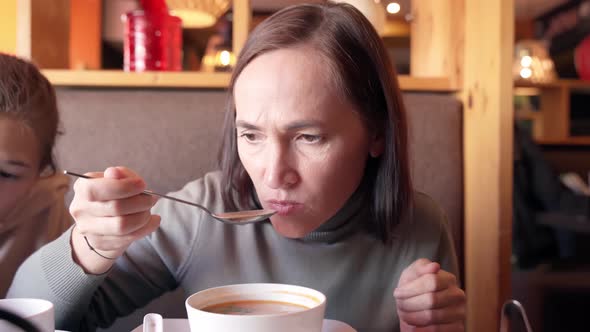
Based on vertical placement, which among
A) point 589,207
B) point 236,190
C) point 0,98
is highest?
point 0,98

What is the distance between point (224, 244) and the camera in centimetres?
84

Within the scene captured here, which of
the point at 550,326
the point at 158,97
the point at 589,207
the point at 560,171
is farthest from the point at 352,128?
the point at 560,171

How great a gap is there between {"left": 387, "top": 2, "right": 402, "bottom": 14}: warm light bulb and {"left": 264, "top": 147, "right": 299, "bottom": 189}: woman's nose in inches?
30.3

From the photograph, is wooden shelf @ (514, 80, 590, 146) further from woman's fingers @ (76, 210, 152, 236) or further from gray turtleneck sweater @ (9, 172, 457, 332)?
woman's fingers @ (76, 210, 152, 236)

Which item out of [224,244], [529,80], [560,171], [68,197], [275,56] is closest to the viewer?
[275,56]

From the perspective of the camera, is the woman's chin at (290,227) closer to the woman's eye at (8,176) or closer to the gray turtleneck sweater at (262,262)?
the gray turtleneck sweater at (262,262)

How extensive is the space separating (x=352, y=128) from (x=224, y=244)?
28cm

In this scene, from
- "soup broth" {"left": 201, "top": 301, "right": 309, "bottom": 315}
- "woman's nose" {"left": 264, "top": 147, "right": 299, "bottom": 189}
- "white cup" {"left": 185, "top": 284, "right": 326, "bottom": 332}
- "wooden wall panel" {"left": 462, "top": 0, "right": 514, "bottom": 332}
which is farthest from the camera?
"wooden wall panel" {"left": 462, "top": 0, "right": 514, "bottom": 332}

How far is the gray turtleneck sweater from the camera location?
2.69ft

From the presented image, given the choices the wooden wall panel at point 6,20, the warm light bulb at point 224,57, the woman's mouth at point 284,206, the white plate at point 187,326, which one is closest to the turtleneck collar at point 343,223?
the woman's mouth at point 284,206

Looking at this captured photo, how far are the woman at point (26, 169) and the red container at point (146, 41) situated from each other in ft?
1.10

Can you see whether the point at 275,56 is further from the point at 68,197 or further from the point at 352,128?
the point at 68,197

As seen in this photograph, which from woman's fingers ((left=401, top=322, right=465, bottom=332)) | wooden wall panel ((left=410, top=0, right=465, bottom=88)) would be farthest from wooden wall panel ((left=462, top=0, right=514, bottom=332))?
→ woman's fingers ((left=401, top=322, right=465, bottom=332))

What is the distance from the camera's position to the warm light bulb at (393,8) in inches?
51.6
